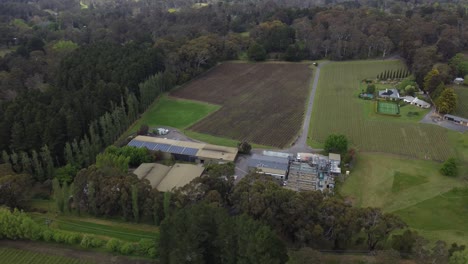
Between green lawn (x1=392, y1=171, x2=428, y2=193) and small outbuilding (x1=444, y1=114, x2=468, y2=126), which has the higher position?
small outbuilding (x1=444, y1=114, x2=468, y2=126)

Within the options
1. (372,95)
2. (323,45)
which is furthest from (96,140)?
(323,45)

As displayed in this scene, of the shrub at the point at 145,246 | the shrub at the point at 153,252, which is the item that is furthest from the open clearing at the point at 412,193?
the shrub at the point at 145,246

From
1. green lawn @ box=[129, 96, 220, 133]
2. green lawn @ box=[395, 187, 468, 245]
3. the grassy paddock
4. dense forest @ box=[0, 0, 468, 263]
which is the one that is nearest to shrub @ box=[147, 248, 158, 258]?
dense forest @ box=[0, 0, 468, 263]

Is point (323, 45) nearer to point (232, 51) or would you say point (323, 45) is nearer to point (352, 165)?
point (232, 51)

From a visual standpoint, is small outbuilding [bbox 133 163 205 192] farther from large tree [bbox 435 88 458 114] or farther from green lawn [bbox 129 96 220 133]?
large tree [bbox 435 88 458 114]

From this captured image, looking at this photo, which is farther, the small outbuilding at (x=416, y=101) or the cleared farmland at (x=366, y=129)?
the small outbuilding at (x=416, y=101)

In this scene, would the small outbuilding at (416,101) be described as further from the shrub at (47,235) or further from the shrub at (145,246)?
→ the shrub at (47,235)
